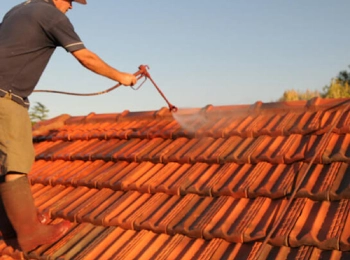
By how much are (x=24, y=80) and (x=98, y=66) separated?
52 cm

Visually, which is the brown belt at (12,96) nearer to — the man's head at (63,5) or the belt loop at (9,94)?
the belt loop at (9,94)

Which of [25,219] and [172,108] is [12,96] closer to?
[25,219]

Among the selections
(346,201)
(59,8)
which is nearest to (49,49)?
A: (59,8)

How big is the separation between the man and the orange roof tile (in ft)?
0.77

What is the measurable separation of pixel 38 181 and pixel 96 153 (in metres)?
0.61

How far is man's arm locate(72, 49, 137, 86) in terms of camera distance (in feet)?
9.95

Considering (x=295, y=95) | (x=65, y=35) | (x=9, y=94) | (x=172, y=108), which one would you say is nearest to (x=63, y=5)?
→ (x=65, y=35)

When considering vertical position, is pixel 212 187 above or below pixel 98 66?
below

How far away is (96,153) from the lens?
170 inches

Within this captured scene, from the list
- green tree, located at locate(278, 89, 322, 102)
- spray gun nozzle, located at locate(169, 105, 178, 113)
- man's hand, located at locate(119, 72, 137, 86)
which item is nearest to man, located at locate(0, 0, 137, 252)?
man's hand, located at locate(119, 72, 137, 86)

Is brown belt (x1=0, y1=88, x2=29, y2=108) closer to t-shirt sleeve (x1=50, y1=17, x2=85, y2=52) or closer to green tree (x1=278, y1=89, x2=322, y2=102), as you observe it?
t-shirt sleeve (x1=50, y1=17, x2=85, y2=52)

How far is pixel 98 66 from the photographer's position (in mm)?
3115

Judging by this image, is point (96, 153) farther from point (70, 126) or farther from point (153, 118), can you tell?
point (70, 126)

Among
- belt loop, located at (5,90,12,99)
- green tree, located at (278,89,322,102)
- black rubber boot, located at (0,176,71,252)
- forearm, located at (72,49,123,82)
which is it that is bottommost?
green tree, located at (278,89,322,102)
